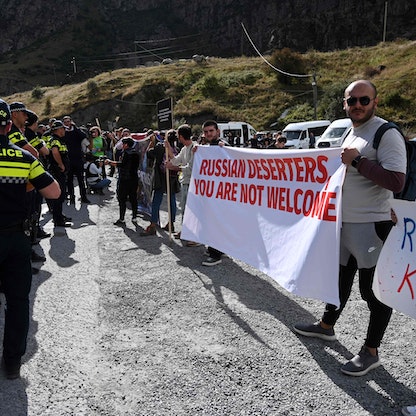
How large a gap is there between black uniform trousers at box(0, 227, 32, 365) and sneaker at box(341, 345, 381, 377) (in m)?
2.38

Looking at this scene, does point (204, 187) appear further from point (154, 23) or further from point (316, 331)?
point (154, 23)

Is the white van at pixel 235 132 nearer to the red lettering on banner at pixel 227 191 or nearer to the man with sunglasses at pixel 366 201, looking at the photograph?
the red lettering on banner at pixel 227 191

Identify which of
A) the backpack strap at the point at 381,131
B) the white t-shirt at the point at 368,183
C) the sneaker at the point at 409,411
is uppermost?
the backpack strap at the point at 381,131

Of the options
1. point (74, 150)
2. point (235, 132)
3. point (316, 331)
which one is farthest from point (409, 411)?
point (235, 132)

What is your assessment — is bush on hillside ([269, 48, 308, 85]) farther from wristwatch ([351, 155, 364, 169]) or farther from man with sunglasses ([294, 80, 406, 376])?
wristwatch ([351, 155, 364, 169])

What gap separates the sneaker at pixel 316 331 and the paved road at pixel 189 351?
73 mm

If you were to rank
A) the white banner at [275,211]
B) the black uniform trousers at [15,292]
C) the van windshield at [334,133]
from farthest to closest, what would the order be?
the van windshield at [334,133]
the white banner at [275,211]
the black uniform trousers at [15,292]

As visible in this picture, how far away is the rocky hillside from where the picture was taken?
75.6 metres

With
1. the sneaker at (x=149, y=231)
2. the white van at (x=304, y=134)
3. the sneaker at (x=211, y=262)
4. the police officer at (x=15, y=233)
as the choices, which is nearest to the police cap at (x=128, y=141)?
the sneaker at (x=149, y=231)

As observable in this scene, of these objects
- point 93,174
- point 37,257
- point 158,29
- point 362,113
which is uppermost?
point 158,29

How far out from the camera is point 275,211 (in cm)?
422

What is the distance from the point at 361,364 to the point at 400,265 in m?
0.85

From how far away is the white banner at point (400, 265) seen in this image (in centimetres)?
268

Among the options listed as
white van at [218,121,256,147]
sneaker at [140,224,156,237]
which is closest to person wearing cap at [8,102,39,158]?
sneaker at [140,224,156,237]
